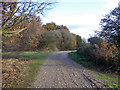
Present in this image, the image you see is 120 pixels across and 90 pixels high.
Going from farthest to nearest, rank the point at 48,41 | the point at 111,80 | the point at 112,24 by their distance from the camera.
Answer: the point at 48,41, the point at 112,24, the point at 111,80

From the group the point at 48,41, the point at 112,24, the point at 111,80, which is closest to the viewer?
the point at 111,80

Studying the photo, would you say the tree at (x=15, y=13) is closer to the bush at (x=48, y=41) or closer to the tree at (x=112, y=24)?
the tree at (x=112, y=24)

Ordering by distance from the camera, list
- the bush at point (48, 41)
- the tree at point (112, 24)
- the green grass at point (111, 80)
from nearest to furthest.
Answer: the green grass at point (111, 80)
the tree at point (112, 24)
the bush at point (48, 41)

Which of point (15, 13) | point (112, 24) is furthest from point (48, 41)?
point (15, 13)

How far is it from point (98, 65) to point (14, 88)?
26.6ft

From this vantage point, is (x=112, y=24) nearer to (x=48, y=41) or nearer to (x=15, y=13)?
(x=15, y=13)

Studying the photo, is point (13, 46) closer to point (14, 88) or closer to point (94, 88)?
point (14, 88)

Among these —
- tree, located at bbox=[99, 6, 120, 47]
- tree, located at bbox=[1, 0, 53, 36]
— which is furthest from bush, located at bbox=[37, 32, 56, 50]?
tree, located at bbox=[1, 0, 53, 36]

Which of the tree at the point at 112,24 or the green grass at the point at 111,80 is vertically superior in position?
the tree at the point at 112,24

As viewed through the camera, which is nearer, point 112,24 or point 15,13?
point 15,13

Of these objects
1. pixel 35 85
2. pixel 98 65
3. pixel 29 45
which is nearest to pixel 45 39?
→ pixel 29 45

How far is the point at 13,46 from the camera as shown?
42.4ft

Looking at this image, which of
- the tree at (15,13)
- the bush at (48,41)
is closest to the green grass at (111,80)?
the tree at (15,13)

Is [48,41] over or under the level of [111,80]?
over
